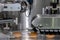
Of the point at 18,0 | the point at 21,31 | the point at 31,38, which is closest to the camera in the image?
the point at 31,38

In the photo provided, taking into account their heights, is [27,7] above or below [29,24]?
above

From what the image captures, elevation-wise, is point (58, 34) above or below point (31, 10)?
below

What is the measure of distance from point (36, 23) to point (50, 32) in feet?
0.40

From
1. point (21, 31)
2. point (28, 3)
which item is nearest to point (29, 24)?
point (21, 31)

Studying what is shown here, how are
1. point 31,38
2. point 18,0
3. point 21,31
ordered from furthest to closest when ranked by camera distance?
point 18,0, point 21,31, point 31,38

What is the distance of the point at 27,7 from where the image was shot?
1410mm

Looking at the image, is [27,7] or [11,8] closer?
[11,8]

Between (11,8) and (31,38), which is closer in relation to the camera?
(31,38)

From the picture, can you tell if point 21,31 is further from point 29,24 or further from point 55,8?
point 55,8

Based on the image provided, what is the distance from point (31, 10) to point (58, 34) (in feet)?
1.18

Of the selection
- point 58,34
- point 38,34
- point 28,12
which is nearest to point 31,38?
point 38,34

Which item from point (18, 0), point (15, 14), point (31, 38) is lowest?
point (31, 38)

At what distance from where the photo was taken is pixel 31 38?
44.4 inches

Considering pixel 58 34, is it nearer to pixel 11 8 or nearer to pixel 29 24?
pixel 29 24
